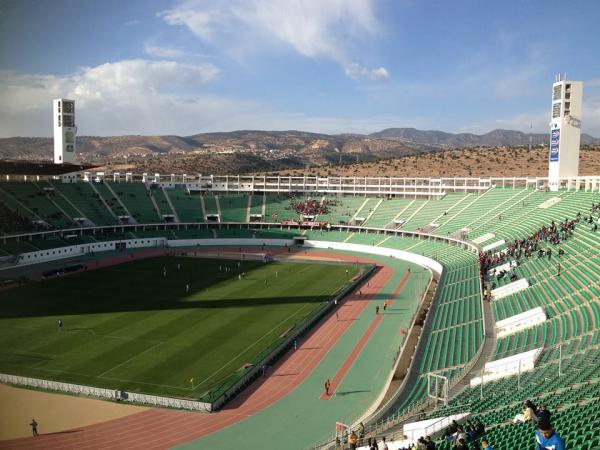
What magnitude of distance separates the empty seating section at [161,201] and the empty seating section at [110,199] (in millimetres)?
5468

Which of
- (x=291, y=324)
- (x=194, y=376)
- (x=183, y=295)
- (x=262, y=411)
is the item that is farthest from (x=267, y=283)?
(x=262, y=411)

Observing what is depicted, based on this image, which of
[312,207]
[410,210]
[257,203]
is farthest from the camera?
A: [257,203]

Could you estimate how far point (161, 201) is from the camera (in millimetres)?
74125

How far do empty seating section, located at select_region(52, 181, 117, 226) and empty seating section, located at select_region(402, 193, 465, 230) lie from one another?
37888mm

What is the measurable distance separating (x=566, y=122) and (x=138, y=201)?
5336 cm

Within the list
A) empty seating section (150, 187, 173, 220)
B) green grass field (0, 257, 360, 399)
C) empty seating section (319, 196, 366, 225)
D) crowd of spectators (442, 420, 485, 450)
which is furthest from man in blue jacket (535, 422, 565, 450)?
empty seating section (150, 187, 173, 220)

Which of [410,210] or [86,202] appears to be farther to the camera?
[410,210]

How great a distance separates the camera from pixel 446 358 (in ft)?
79.8

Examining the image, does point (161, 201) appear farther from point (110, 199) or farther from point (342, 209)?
point (342, 209)

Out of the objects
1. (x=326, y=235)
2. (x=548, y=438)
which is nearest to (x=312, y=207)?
(x=326, y=235)

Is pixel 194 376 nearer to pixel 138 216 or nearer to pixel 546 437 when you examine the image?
pixel 546 437

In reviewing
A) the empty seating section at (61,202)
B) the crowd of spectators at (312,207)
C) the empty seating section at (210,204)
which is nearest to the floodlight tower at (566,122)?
the crowd of spectators at (312,207)

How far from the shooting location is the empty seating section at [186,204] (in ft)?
237

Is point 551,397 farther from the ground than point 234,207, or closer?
closer
